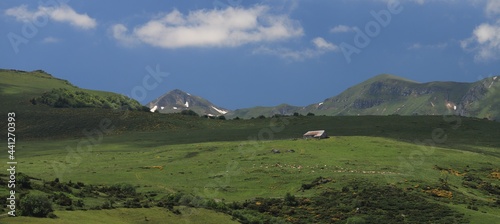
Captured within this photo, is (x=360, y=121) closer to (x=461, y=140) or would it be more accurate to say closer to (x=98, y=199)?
(x=461, y=140)

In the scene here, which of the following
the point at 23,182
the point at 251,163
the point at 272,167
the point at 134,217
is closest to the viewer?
the point at 134,217

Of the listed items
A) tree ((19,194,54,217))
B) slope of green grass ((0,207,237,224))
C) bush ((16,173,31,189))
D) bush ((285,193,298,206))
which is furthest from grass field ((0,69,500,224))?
tree ((19,194,54,217))

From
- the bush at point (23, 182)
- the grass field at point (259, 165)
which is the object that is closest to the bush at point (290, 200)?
the grass field at point (259, 165)

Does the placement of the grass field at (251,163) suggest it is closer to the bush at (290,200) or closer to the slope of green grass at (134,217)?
the slope of green grass at (134,217)

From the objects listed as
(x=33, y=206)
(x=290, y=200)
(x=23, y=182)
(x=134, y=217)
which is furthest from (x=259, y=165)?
(x=33, y=206)

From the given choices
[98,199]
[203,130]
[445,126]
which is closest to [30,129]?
[203,130]

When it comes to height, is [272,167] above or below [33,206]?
below

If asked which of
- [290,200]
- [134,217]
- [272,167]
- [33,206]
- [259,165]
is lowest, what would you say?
[290,200]

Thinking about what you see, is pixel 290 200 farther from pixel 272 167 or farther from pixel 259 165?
pixel 259 165

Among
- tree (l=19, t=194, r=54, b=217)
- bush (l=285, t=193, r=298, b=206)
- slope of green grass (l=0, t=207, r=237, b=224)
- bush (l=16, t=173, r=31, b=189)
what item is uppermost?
bush (l=16, t=173, r=31, b=189)

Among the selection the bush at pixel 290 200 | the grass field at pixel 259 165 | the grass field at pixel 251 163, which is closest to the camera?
the grass field at pixel 251 163

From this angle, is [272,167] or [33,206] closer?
[33,206]

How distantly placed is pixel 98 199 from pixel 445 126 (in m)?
118

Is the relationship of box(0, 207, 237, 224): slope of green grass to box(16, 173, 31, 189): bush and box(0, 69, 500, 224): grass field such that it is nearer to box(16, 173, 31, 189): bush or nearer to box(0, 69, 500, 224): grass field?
box(0, 69, 500, 224): grass field
